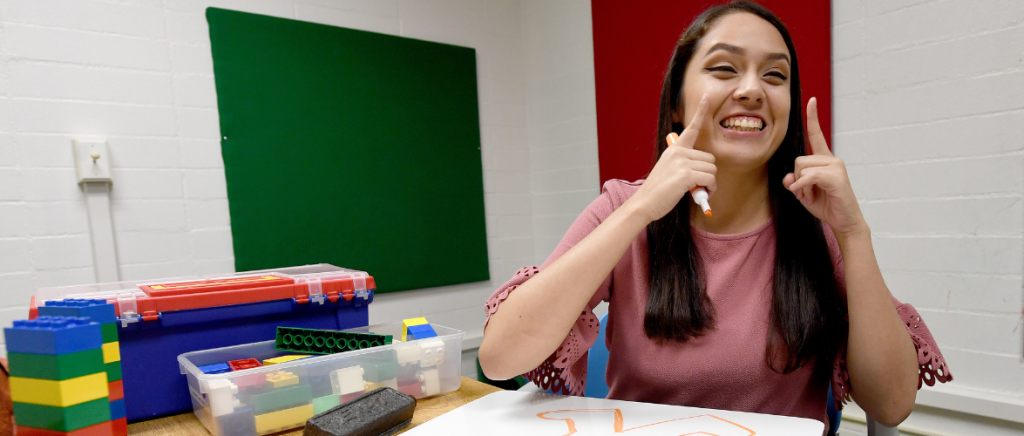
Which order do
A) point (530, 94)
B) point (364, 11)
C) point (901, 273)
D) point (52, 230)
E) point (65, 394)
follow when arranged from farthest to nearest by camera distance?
point (530, 94) < point (364, 11) < point (52, 230) < point (901, 273) < point (65, 394)

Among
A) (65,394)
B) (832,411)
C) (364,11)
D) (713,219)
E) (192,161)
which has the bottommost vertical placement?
(832,411)

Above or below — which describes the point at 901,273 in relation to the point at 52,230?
below

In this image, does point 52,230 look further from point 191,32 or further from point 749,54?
point 749,54

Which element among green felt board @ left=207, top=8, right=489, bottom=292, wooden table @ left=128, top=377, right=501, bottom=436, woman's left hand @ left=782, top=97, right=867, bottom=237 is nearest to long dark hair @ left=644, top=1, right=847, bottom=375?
woman's left hand @ left=782, top=97, right=867, bottom=237

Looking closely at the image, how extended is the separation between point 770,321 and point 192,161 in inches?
78.2

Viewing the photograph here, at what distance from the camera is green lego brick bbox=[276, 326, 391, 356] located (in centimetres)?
93

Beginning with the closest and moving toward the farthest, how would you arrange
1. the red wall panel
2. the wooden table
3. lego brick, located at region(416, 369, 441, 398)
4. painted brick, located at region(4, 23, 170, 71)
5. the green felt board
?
1. the wooden table
2. lego brick, located at region(416, 369, 441, 398)
3. painted brick, located at region(4, 23, 170, 71)
4. the green felt board
5. the red wall panel

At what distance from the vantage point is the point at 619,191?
1.09 meters

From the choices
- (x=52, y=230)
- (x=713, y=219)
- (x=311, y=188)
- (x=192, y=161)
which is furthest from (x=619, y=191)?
(x=52, y=230)

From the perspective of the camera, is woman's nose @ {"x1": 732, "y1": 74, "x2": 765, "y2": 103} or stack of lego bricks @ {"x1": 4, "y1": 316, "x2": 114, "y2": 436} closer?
stack of lego bricks @ {"x1": 4, "y1": 316, "x2": 114, "y2": 436}

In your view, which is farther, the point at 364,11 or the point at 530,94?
the point at 530,94

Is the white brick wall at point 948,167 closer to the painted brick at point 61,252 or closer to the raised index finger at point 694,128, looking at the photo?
the raised index finger at point 694,128

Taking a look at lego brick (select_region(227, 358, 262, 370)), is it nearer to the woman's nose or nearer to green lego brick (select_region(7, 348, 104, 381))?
green lego brick (select_region(7, 348, 104, 381))

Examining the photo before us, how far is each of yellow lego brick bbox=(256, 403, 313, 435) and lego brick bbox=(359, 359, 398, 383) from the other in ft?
0.32
